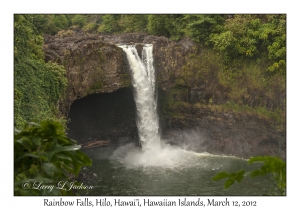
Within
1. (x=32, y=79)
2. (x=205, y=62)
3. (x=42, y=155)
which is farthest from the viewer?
(x=205, y=62)

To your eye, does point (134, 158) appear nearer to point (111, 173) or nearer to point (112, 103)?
point (111, 173)

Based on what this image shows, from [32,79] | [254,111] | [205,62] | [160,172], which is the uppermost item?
[205,62]

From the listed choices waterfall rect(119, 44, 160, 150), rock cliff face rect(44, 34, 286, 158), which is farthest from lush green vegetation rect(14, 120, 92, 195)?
waterfall rect(119, 44, 160, 150)

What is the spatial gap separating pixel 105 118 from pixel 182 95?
18.0 feet

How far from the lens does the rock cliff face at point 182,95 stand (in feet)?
63.2

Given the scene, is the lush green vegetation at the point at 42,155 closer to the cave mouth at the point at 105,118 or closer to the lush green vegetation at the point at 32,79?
the lush green vegetation at the point at 32,79

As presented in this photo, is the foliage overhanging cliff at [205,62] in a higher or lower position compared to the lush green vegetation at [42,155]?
higher

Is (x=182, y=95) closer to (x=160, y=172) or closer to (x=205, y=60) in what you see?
(x=205, y=60)

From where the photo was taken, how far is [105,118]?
75.8 feet

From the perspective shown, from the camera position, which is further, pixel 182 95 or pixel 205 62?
pixel 182 95

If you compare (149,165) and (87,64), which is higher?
(87,64)

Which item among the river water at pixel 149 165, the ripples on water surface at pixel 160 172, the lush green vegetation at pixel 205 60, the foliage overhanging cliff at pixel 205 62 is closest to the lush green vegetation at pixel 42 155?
the lush green vegetation at pixel 205 60

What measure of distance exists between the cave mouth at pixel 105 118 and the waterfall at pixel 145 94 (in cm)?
81

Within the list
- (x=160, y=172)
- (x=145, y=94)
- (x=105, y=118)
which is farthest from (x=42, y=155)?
(x=105, y=118)
